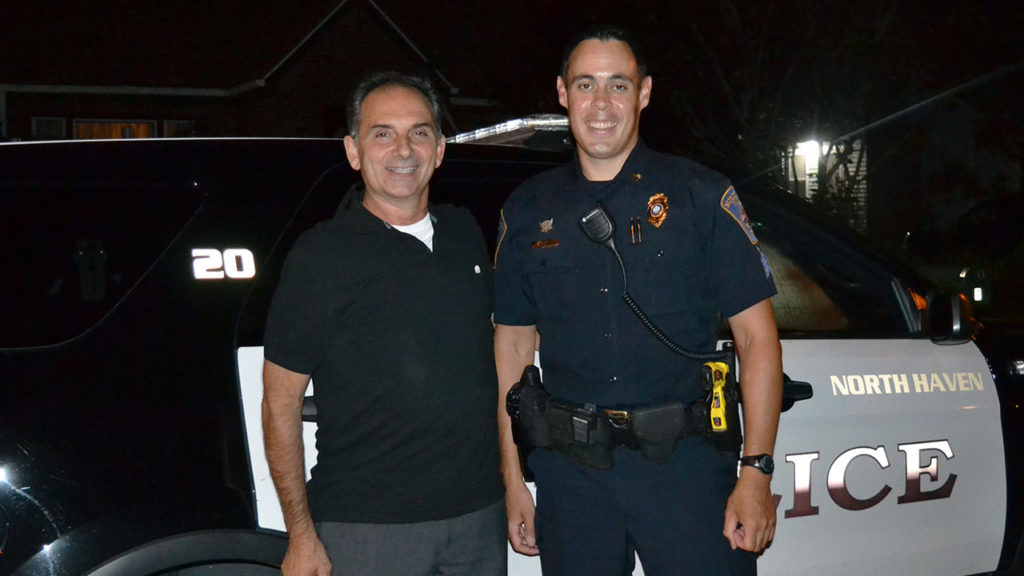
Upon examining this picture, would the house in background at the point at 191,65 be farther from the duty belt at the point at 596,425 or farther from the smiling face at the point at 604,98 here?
the duty belt at the point at 596,425

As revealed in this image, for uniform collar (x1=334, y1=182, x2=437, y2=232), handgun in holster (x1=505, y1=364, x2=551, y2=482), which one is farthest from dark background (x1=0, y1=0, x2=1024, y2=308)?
uniform collar (x1=334, y1=182, x2=437, y2=232)

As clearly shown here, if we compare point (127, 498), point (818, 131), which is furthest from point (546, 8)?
point (127, 498)

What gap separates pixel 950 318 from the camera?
9.39 feet

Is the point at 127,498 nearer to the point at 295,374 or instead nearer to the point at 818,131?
the point at 295,374

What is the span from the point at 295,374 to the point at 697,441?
0.93 m

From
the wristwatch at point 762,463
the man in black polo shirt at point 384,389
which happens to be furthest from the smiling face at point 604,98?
the wristwatch at point 762,463

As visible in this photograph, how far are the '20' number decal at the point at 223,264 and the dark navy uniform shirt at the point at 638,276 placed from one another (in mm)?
604

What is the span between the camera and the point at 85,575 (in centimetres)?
215

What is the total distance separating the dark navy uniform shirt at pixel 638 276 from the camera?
2369 millimetres

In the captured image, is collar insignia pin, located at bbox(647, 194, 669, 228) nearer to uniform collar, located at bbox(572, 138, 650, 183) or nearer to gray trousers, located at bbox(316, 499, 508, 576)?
uniform collar, located at bbox(572, 138, 650, 183)

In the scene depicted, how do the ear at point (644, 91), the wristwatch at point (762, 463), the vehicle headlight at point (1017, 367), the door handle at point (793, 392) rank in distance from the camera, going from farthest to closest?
1. the vehicle headlight at point (1017, 367)
2. the door handle at point (793, 392)
3. the ear at point (644, 91)
4. the wristwatch at point (762, 463)

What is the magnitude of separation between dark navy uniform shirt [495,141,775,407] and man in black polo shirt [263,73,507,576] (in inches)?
8.8

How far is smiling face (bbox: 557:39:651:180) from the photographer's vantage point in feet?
8.03

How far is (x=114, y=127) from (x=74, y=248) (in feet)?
53.7
